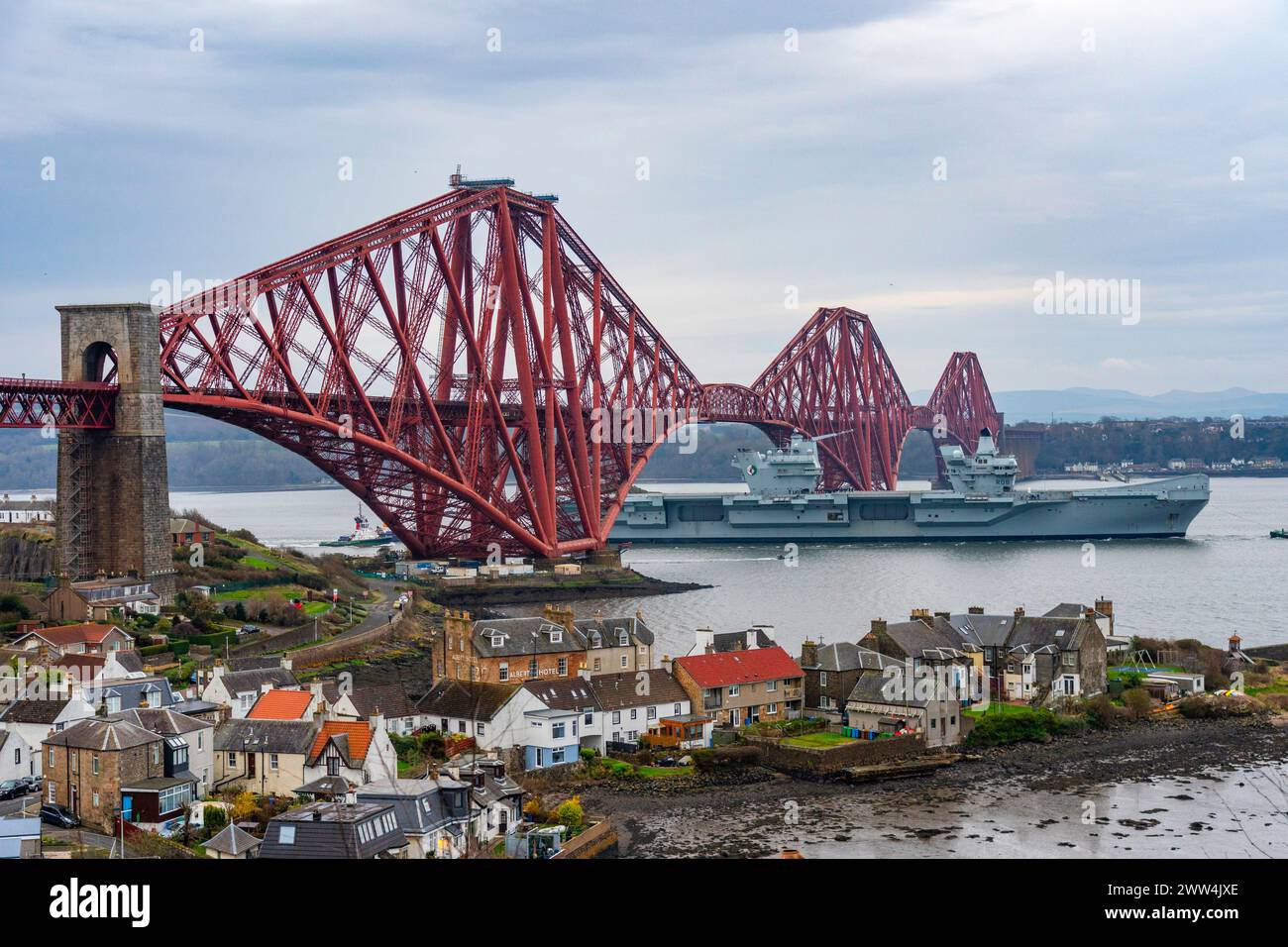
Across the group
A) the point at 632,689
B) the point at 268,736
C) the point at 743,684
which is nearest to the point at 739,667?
the point at 743,684

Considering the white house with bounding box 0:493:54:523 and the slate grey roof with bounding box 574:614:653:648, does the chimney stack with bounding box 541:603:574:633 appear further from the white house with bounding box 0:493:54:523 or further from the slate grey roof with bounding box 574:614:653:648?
the white house with bounding box 0:493:54:523

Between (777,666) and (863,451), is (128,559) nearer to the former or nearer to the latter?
(777,666)

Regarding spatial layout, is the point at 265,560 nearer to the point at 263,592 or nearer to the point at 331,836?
the point at 263,592

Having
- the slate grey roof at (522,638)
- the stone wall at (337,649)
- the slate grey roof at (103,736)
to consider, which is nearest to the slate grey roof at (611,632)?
the slate grey roof at (522,638)

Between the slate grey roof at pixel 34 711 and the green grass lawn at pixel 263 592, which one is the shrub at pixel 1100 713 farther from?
the green grass lawn at pixel 263 592

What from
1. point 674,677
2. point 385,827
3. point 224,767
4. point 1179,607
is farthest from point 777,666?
point 1179,607

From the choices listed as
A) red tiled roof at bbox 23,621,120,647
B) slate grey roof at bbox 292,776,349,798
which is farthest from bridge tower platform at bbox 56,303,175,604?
slate grey roof at bbox 292,776,349,798
